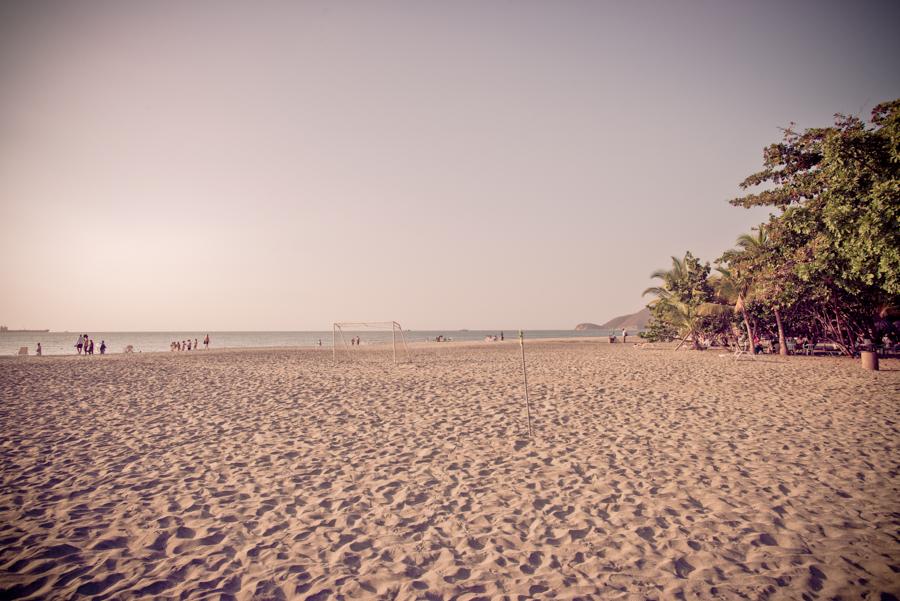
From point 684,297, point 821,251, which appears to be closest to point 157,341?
point 684,297

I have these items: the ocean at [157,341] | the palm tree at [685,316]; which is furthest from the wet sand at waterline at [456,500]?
the ocean at [157,341]

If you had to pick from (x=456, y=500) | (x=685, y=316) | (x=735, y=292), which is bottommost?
(x=456, y=500)

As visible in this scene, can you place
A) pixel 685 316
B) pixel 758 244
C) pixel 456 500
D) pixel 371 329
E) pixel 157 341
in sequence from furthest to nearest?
pixel 157 341, pixel 371 329, pixel 685 316, pixel 758 244, pixel 456 500

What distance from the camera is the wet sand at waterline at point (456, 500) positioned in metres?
3.39

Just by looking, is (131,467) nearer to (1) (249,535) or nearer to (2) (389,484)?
(1) (249,535)

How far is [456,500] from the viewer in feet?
15.9

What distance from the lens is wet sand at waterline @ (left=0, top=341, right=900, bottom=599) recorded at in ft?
11.1

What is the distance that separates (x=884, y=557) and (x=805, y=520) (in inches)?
24.8

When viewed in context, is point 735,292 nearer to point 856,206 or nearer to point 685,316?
point 685,316

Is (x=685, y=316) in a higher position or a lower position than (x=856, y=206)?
lower

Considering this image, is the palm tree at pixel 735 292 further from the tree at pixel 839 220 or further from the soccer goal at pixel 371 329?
the soccer goal at pixel 371 329

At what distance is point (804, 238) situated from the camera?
603 inches

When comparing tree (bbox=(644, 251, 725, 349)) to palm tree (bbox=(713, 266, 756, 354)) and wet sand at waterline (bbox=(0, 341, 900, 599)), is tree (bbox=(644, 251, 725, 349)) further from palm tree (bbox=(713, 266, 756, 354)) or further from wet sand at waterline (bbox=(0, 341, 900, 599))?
wet sand at waterline (bbox=(0, 341, 900, 599))

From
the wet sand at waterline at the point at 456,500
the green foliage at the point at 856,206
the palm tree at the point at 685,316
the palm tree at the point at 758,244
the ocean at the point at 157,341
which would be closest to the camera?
the wet sand at waterline at the point at 456,500
